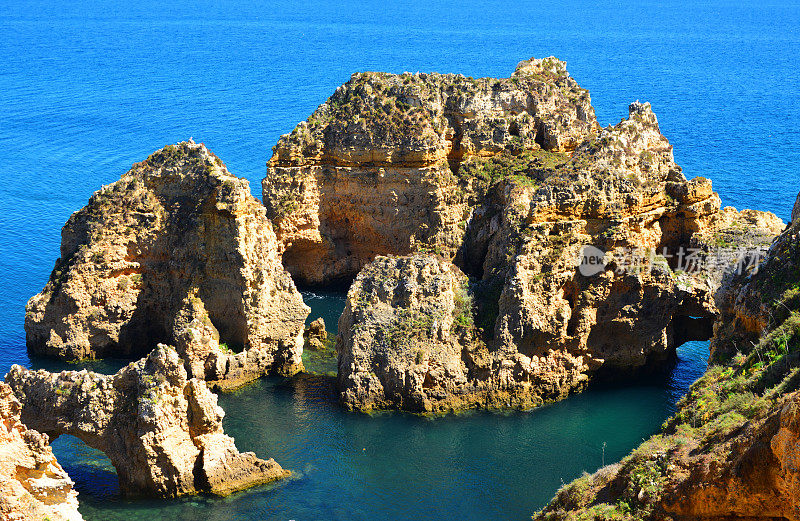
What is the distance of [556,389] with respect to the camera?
5297 centimetres

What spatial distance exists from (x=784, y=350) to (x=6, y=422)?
2613cm

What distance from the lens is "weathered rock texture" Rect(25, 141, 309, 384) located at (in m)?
54.6

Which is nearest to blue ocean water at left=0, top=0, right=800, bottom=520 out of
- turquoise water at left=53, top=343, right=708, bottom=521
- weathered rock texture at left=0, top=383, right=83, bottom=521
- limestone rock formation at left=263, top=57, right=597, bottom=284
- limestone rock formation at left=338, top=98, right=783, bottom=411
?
turquoise water at left=53, top=343, right=708, bottom=521

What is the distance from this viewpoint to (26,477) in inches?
1318

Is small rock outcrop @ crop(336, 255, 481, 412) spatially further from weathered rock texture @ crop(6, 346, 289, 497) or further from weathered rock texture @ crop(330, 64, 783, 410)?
weathered rock texture @ crop(6, 346, 289, 497)

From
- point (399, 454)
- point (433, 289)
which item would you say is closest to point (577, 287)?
point (433, 289)

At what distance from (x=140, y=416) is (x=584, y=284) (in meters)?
24.4

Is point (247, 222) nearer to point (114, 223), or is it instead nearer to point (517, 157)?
point (114, 223)

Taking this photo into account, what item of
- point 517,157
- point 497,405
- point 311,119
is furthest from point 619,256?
point 311,119

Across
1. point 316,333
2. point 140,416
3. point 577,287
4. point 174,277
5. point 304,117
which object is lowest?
point 140,416

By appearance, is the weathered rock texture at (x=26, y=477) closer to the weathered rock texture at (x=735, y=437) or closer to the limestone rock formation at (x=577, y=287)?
the weathered rock texture at (x=735, y=437)

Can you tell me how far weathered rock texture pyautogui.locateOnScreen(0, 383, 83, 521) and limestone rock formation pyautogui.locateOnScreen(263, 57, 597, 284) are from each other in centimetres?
3280

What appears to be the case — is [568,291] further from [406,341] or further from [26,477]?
[26,477]

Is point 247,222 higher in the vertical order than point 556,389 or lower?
higher
